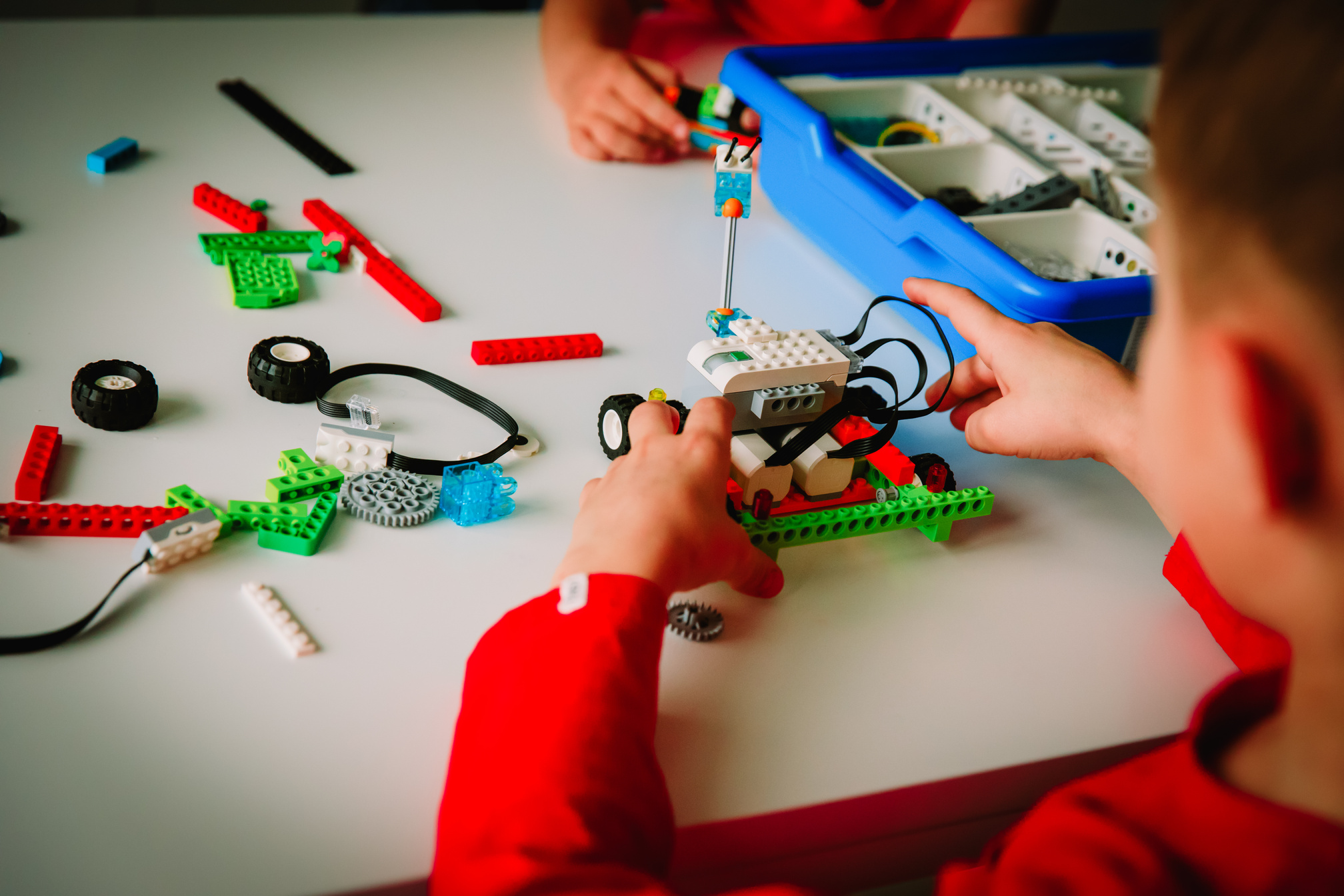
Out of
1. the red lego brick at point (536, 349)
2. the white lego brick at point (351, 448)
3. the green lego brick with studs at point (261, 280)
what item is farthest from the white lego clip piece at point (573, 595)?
the green lego brick with studs at point (261, 280)

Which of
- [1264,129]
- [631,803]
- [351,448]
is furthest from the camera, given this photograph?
[351,448]

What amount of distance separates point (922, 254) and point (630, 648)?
52 cm

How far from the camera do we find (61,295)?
0.85 m

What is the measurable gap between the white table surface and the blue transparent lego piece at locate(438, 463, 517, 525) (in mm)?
13

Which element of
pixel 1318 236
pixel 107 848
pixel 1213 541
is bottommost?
pixel 107 848

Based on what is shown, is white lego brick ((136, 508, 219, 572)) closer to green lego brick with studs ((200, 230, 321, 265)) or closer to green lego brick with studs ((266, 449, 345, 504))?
green lego brick with studs ((266, 449, 345, 504))

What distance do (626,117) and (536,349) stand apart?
0.42m

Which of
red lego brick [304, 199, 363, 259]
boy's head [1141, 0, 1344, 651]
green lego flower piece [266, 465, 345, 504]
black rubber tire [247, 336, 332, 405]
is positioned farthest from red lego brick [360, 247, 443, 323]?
boy's head [1141, 0, 1344, 651]

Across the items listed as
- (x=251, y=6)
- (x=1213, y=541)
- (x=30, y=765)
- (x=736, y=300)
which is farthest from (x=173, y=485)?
(x=251, y=6)

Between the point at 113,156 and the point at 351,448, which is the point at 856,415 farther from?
the point at 113,156

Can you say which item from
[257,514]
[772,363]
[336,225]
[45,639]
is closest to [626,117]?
[336,225]

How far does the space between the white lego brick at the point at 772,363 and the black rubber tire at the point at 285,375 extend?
0.90 feet

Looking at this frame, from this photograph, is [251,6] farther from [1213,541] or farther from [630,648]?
[1213,541]

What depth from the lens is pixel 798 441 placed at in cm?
69
